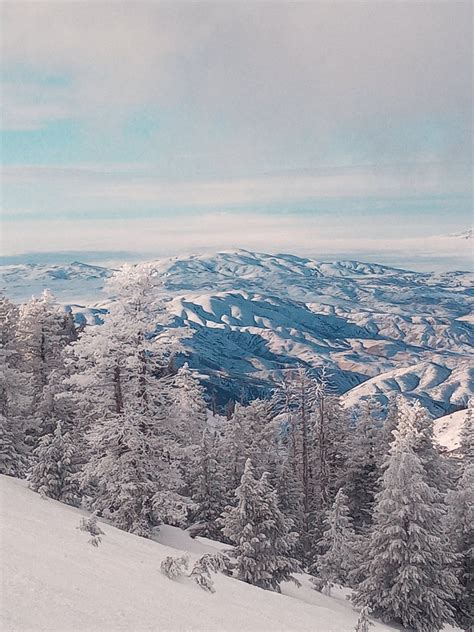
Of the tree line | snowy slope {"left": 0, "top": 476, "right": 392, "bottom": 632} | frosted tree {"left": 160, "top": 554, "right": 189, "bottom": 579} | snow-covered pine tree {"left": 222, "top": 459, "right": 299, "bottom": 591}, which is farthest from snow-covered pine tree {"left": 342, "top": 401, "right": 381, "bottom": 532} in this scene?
frosted tree {"left": 160, "top": 554, "right": 189, "bottom": 579}

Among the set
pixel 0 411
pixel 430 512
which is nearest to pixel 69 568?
pixel 430 512

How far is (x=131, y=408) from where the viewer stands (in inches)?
696

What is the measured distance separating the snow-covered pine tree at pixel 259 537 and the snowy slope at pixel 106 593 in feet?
12.6

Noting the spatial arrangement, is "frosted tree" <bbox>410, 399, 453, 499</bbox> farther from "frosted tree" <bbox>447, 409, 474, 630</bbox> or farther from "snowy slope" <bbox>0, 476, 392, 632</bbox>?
"snowy slope" <bbox>0, 476, 392, 632</bbox>

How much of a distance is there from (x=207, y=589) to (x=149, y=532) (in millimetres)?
8163

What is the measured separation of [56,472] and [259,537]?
22.6ft

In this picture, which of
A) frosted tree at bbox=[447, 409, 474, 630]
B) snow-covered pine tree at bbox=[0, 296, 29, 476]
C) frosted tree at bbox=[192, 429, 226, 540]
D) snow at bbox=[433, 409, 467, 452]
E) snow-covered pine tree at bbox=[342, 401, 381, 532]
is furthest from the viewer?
snow at bbox=[433, 409, 467, 452]

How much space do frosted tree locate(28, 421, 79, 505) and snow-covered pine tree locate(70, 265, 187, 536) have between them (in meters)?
0.65

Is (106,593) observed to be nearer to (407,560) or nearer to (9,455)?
(407,560)

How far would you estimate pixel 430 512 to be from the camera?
17.1 metres

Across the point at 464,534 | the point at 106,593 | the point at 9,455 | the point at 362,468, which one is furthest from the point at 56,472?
the point at 362,468

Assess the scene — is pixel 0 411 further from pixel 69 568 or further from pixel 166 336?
pixel 69 568

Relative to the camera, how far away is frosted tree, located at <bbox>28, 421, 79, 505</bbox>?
1680 centimetres

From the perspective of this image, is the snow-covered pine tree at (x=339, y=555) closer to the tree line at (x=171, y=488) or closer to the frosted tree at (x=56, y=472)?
the tree line at (x=171, y=488)
